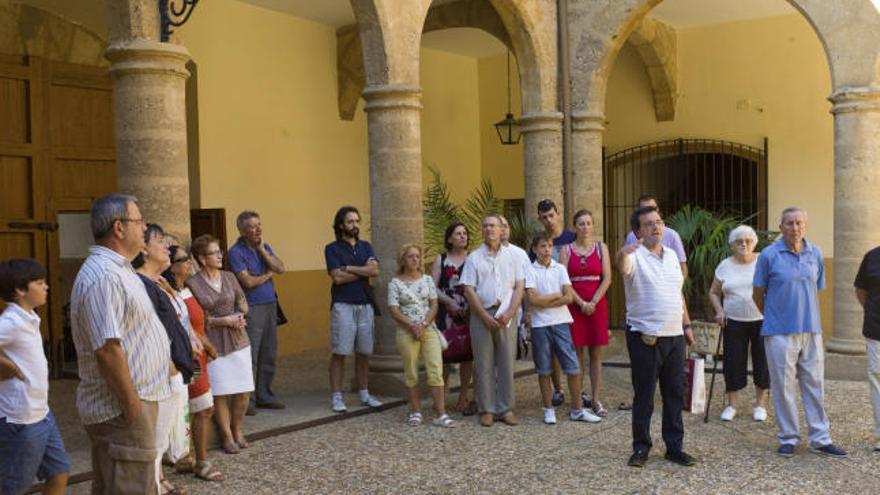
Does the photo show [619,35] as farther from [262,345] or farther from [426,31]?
[262,345]

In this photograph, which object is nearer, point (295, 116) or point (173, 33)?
point (173, 33)

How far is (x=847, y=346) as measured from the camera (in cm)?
841

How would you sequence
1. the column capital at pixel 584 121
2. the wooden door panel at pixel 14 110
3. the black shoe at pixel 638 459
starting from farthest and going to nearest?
1. the column capital at pixel 584 121
2. the wooden door panel at pixel 14 110
3. the black shoe at pixel 638 459

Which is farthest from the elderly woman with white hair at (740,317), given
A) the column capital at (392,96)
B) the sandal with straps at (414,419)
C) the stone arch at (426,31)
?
the stone arch at (426,31)

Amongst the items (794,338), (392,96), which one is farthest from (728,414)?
(392,96)

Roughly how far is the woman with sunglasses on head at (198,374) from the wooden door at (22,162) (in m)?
4.30

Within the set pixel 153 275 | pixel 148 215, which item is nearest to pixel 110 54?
pixel 148 215

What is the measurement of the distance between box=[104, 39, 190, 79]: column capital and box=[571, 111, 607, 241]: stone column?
5.26m

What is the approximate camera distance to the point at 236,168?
406 inches

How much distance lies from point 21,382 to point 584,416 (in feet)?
13.2

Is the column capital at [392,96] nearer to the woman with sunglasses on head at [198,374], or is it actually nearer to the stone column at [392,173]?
the stone column at [392,173]

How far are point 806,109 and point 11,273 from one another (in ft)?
34.8

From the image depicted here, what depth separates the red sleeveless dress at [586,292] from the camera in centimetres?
685

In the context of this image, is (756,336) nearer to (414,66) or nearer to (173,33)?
(414,66)
